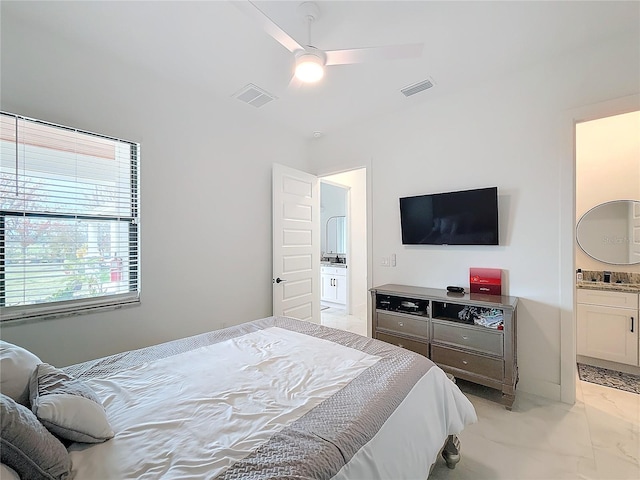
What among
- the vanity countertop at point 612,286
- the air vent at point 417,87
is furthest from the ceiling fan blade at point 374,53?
the vanity countertop at point 612,286

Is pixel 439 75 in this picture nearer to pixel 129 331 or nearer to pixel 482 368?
pixel 482 368

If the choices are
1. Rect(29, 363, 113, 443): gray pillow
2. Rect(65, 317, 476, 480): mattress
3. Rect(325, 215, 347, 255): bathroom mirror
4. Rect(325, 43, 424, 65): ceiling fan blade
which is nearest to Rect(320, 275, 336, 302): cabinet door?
Rect(325, 215, 347, 255): bathroom mirror

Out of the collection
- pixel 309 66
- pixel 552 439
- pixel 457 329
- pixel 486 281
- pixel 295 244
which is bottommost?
pixel 552 439

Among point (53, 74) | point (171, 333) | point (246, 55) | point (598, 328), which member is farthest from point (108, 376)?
point (598, 328)

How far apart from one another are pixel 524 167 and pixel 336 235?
393 cm

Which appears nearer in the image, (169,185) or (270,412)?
(270,412)

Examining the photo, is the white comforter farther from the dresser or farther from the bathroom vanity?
the bathroom vanity

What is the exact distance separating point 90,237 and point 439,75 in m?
3.27

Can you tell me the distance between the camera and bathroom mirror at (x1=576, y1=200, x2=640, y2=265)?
3.12 m

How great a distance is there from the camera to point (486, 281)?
265 cm

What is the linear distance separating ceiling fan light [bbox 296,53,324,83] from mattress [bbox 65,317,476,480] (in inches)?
68.6

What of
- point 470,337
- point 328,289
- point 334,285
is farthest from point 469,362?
point 328,289

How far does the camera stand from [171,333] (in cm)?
261

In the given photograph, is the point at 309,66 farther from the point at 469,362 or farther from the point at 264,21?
the point at 469,362
